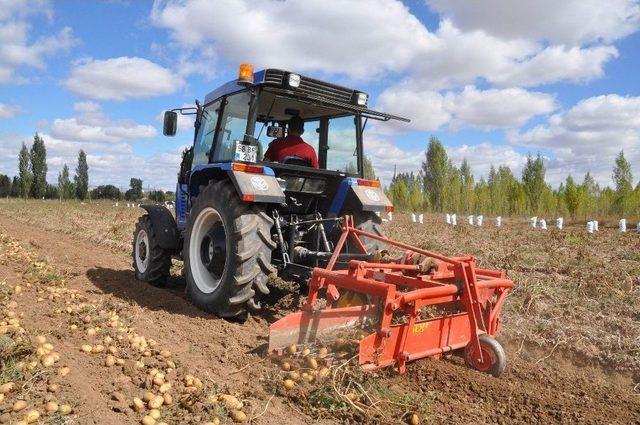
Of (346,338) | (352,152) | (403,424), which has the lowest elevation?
(403,424)

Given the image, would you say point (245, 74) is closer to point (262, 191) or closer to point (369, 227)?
point (262, 191)

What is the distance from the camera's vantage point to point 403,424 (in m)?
3.09

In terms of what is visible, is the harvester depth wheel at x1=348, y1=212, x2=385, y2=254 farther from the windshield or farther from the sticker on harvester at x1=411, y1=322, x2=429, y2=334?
the sticker on harvester at x1=411, y1=322, x2=429, y2=334

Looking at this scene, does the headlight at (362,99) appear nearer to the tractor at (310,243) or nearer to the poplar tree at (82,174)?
the tractor at (310,243)

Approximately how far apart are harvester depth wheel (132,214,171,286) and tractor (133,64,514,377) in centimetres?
2

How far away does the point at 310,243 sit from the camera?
5.55 metres

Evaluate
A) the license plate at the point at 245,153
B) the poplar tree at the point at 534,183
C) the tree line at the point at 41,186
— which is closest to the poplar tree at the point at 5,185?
the tree line at the point at 41,186

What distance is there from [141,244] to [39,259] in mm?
2160

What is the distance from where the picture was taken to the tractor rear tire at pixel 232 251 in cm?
475

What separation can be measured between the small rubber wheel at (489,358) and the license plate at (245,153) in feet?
8.96

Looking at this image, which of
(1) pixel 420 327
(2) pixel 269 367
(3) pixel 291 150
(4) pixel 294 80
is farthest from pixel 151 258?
(1) pixel 420 327

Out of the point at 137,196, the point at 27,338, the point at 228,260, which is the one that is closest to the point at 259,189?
the point at 228,260

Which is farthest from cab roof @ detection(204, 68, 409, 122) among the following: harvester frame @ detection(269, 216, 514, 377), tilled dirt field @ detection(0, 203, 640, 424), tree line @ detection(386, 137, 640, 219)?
tree line @ detection(386, 137, 640, 219)

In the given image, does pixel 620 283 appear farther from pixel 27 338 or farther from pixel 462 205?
pixel 462 205
